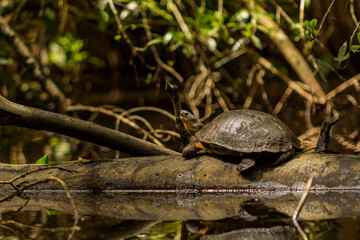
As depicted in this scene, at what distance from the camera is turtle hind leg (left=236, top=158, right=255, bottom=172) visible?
2.97 meters

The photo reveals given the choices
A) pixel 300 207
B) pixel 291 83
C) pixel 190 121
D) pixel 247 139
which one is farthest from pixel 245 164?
pixel 291 83

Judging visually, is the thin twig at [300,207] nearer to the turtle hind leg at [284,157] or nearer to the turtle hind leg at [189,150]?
the turtle hind leg at [284,157]

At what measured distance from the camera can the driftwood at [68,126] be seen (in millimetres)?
3307

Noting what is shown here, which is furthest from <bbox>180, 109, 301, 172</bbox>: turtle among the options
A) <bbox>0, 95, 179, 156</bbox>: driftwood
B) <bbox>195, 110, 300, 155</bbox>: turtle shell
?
<bbox>0, 95, 179, 156</bbox>: driftwood

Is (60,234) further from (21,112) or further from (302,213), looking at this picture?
(21,112)

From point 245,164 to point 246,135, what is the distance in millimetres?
181

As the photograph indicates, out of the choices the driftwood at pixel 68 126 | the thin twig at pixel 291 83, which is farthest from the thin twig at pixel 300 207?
the thin twig at pixel 291 83

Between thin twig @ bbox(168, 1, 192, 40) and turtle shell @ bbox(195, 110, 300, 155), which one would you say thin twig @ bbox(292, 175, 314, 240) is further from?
thin twig @ bbox(168, 1, 192, 40)

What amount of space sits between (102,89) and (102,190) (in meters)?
9.17

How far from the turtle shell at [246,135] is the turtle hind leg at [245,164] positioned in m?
0.06

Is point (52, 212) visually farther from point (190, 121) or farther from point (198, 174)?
point (190, 121)

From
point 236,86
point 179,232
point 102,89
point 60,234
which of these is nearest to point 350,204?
point 179,232

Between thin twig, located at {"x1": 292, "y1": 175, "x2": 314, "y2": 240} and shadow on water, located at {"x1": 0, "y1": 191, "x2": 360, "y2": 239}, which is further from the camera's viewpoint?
shadow on water, located at {"x1": 0, "y1": 191, "x2": 360, "y2": 239}

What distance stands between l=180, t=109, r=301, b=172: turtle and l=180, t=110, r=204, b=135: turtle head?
0.37 ft
